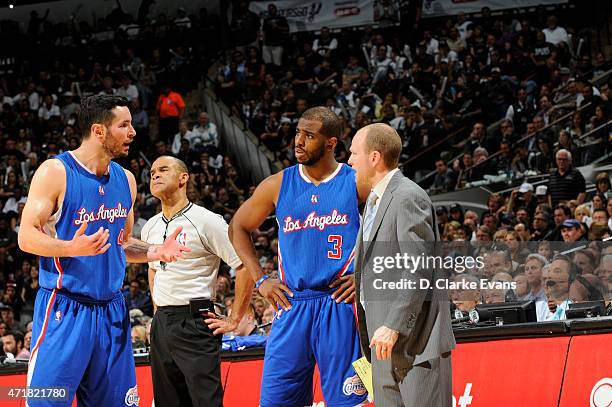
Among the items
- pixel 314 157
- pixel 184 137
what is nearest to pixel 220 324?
pixel 314 157

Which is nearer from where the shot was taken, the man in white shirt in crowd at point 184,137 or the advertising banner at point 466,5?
the man in white shirt in crowd at point 184,137

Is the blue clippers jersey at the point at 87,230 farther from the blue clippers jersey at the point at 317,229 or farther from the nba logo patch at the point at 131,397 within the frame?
the blue clippers jersey at the point at 317,229

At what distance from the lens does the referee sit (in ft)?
19.7

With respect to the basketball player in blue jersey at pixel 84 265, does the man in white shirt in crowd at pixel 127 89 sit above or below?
above

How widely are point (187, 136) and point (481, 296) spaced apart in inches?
432

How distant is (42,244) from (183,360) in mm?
1767

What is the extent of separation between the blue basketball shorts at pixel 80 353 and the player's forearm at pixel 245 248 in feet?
3.22

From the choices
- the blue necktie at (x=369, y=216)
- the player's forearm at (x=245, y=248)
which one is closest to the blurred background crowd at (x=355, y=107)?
the player's forearm at (x=245, y=248)

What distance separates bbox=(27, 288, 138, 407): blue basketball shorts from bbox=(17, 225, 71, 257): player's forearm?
346 millimetres

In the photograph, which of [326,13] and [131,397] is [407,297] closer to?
[131,397]

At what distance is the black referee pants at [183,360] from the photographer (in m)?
5.98

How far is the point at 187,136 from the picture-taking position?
1708 cm

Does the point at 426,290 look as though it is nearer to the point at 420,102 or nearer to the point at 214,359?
the point at 214,359

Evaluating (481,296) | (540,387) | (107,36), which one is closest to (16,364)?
(481,296)
